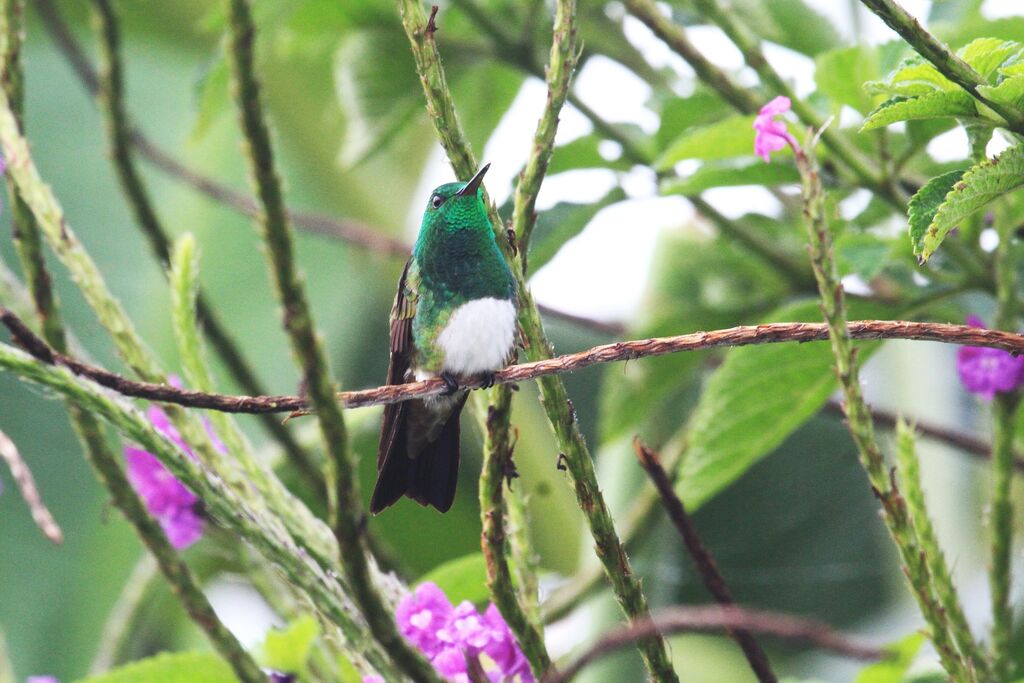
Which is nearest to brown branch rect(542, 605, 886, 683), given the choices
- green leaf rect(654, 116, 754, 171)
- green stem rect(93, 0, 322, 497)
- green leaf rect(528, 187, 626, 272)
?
green leaf rect(654, 116, 754, 171)

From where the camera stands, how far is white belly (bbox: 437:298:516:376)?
5.59ft

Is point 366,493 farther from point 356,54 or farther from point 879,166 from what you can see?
point 879,166

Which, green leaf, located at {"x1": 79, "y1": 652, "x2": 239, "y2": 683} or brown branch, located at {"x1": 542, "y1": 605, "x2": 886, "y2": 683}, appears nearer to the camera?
brown branch, located at {"x1": 542, "y1": 605, "x2": 886, "y2": 683}

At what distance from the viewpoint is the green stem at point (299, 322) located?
70 cm

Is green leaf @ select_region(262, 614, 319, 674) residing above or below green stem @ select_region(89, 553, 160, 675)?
below

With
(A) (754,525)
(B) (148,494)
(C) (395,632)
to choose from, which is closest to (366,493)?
(A) (754,525)

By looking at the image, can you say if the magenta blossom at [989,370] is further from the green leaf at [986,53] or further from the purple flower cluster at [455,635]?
the purple flower cluster at [455,635]

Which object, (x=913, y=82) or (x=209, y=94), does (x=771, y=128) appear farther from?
(x=209, y=94)

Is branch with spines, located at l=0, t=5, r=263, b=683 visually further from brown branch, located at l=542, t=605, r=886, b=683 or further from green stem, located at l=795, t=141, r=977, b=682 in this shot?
green stem, located at l=795, t=141, r=977, b=682

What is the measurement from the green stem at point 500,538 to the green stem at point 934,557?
415 millimetres

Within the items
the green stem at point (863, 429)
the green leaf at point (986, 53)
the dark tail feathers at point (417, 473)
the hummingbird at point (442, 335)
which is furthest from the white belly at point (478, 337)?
the green leaf at point (986, 53)

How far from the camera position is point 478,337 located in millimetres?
1745

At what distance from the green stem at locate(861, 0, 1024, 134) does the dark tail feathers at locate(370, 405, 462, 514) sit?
0.83m

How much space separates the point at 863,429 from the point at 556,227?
0.76m
